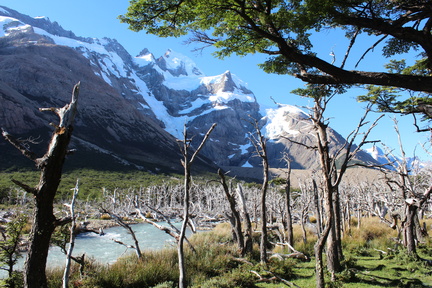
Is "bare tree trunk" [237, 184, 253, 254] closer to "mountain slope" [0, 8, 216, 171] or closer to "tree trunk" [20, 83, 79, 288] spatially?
"tree trunk" [20, 83, 79, 288]

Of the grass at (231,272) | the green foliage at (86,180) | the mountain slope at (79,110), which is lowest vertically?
the green foliage at (86,180)

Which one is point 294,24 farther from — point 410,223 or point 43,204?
point 410,223

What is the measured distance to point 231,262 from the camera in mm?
11758

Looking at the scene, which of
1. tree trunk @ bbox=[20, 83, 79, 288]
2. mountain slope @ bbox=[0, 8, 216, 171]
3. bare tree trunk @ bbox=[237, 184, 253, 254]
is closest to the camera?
tree trunk @ bbox=[20, 83, 79, 288]

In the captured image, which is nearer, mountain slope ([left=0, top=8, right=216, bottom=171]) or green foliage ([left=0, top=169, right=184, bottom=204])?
green foliage ([left=0, top=169, right=184, bottom=204])

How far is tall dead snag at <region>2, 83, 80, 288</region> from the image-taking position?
14.2 ft

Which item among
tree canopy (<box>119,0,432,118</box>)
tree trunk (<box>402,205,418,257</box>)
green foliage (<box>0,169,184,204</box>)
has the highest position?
Answer: tree canopy (<box>119,0,432,118</box>)

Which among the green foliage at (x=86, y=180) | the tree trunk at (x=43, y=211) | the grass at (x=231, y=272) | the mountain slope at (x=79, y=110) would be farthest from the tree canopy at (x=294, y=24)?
the mountain slope at (x=79, y=110)

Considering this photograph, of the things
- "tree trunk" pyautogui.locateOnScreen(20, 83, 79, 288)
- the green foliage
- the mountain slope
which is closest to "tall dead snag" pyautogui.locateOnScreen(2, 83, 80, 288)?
"tree trunk" pyautogui.locateOnScreen(20, 83, 79, 288)

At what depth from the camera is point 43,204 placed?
176 inches

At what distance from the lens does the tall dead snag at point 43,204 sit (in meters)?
4.32

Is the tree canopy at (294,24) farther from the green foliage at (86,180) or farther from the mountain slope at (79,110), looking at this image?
the mountain slope at (79,110)

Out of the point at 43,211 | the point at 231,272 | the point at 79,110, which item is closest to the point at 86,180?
the point at 231,272

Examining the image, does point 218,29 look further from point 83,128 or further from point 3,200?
point 83,128
